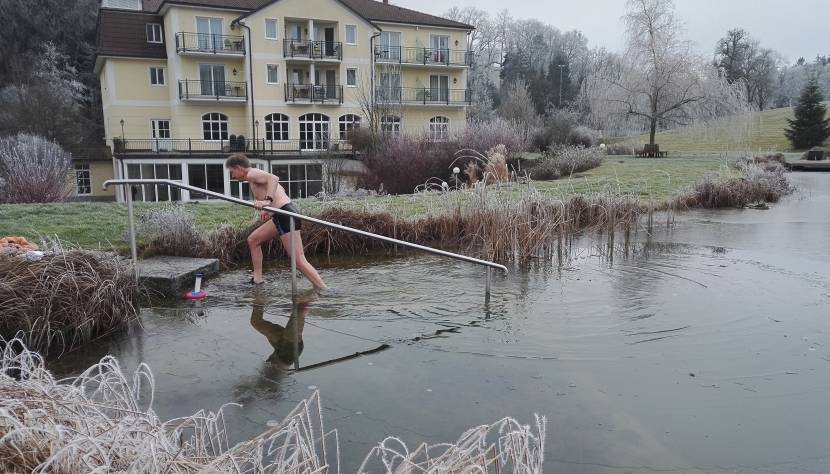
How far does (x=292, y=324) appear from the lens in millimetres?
6680

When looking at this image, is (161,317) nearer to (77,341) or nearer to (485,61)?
(77,341)

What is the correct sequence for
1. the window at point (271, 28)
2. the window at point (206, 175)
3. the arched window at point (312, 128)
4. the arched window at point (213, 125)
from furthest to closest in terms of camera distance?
the arched window at point (312, 128) < the arched window at point (213, 125) < the window at point (271, 28) < the window at point (206, 175)

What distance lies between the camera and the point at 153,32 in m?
42.6

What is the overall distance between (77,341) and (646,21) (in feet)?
126

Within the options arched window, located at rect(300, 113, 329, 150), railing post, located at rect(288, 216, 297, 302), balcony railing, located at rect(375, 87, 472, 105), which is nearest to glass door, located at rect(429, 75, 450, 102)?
balcony railing, located at rect(375, 87, 472, 105)

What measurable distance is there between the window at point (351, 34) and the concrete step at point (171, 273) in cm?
3694

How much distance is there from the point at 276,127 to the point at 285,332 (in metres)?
37.5

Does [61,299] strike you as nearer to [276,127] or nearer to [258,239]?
[258,239]

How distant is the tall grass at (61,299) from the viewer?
5.68m

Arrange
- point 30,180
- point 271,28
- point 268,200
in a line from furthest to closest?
point 271,28 → point 30,180 → point 268,200

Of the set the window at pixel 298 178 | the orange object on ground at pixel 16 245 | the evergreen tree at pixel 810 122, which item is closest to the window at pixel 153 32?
the window at pixel 298 178

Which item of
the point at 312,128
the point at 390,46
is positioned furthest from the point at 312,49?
the point at 390,46

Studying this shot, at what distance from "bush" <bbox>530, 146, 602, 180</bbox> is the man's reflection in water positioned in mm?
19719

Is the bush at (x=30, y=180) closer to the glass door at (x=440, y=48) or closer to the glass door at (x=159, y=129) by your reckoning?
the glass door at (x=159, y=129)
